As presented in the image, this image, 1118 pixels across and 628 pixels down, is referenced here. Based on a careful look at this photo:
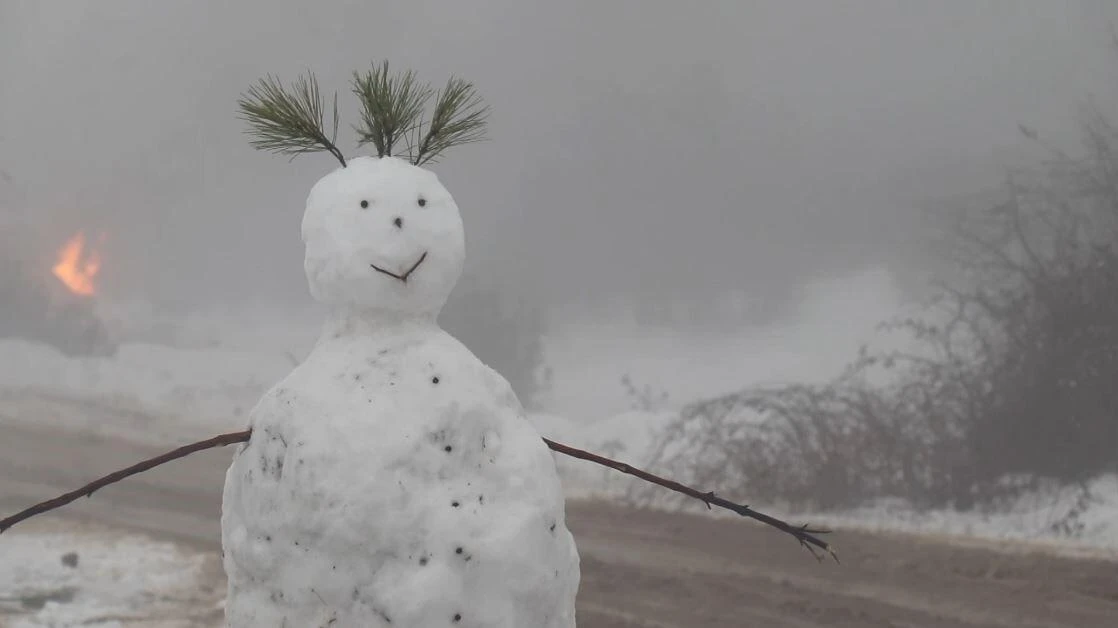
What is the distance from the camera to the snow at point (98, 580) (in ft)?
12.2

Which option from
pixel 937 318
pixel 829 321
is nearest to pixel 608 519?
pixel 829 321

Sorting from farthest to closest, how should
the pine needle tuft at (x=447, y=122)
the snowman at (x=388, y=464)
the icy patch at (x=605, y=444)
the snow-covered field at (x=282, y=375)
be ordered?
1. the icy patch at (x=605, y=444)
2. the snow-covered field at (x=282, y=375)
3. the pine needle tuft at (x=447, y=122)
4. the snowman at (x=388, y=464)

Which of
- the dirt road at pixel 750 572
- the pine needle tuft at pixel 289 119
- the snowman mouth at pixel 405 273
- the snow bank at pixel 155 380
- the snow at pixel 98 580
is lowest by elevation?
the snow at pixel 98 580

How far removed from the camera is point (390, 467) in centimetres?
145

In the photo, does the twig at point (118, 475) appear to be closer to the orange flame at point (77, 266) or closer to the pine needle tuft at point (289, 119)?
the pine needle tuft at point (289, 119)

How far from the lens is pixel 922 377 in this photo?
18.1 feet

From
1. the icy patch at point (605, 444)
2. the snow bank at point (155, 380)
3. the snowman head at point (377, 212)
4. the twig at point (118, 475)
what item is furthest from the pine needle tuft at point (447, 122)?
the snow bank at point (155, 380)

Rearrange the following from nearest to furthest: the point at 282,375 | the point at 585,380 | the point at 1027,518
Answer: the point at 1027,518 → the point at 585,380 → the point at 282,375

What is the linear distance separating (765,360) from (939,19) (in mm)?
2216

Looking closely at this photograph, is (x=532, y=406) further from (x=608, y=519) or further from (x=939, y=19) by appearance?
(x=939, y=19)

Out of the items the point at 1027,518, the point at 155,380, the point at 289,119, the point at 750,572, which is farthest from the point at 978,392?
the point at 155,380

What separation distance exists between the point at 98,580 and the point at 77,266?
3.81 meters

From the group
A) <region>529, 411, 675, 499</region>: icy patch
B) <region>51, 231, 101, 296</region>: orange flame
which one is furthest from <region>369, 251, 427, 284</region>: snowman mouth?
<region>51, 231, 101, 296</region>: orange flame

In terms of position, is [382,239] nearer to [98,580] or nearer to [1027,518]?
[98,580]
